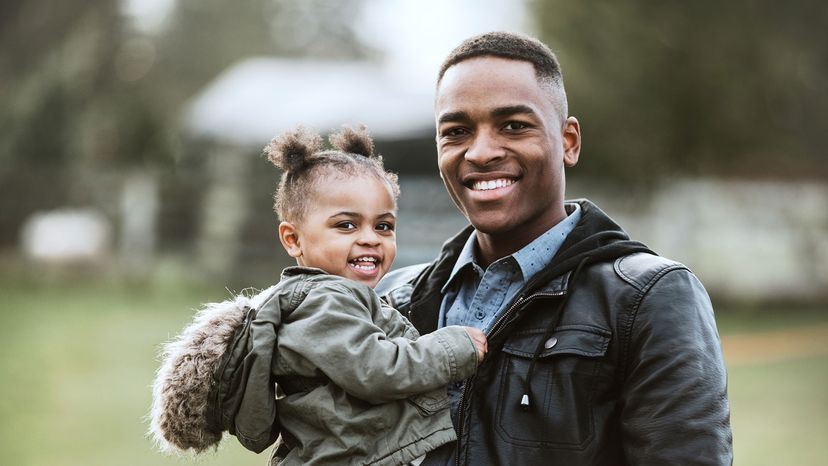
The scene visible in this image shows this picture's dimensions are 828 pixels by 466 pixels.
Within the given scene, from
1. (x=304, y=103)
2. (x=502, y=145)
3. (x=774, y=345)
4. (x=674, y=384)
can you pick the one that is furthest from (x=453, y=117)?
(x=304, y=103)

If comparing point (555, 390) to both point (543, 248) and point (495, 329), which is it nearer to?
point (495, 329)

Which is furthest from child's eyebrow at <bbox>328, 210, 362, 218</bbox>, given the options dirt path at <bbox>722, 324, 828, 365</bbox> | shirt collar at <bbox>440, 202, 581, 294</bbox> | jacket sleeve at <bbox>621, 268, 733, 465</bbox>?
dirt path at <bbox>722, 324, 828, 365</bbox>

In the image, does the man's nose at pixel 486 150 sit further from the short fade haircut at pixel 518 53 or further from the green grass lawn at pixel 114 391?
the green grass lawn at pixel 114 391

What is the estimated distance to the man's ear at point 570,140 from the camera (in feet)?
10.9

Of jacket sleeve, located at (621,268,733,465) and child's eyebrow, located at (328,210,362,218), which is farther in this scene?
child's eyebrow, located at (328,210,362,218)

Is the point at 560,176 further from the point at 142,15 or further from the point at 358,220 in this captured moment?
the point at 142,15

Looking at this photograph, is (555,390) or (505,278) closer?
(555,390)

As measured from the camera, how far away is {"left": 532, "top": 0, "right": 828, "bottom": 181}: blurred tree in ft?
59.0

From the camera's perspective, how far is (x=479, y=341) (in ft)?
9.34

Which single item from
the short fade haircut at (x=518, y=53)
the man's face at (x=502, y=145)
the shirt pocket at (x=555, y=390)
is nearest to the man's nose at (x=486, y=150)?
the man's face at (x=502, y=145)

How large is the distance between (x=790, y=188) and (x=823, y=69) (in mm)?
2404

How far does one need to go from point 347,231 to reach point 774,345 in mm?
12827

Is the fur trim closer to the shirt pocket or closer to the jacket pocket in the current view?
the jacket pocket

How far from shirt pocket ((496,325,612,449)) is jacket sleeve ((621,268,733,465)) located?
0.11 metres
